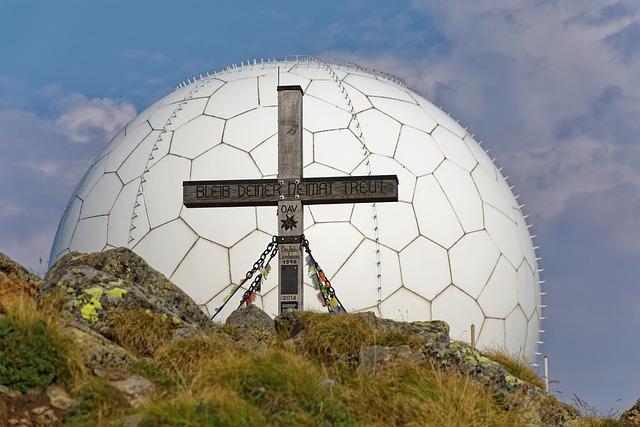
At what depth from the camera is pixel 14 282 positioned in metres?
10.4

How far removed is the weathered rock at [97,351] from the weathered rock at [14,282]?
914mm

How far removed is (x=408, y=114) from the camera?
19062mm

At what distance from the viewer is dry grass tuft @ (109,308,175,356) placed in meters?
10.1

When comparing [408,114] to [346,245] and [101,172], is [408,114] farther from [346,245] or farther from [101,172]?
[101,172]

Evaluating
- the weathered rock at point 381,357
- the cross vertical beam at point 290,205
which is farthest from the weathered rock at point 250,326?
Answer: the weathered rock at point 381,357

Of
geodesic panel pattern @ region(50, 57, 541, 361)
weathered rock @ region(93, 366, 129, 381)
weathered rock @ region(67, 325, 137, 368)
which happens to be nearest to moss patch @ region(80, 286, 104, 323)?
weathered rock @ region(67, 325, 137, 368)

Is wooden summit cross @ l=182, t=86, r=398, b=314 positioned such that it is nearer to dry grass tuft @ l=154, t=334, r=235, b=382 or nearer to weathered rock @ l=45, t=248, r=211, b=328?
weathered rock @ l=45, t=248, r=211, b=328

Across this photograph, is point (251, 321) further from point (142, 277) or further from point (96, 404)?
point (96, 404)

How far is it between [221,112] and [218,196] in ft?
15.9

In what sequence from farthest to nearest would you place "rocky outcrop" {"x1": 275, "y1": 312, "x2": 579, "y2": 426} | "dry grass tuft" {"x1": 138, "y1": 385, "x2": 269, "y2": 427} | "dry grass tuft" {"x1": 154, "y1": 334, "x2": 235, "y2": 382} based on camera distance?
"rocky outcrop" {"x1": 275, "y1": 312, "x2": 579, "y2": 426}, "dry grass tuft" {"x1": 154, "y1": 334, "x2": 235, "y2": 382}, "dry grass tuft" {"x1": 138, "y1": 385, "x2": 269, "y2": 427}

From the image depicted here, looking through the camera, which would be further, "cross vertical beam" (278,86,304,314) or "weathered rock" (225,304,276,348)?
"cross vertical beam" (278,86,304,314)

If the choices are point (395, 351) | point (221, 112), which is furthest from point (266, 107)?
point (395, 351)

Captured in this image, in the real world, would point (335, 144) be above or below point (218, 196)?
above

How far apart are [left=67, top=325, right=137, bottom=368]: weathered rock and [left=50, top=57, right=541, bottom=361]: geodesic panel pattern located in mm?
6449
